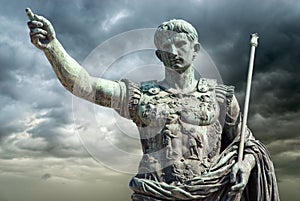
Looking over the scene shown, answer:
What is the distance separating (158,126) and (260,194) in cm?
195

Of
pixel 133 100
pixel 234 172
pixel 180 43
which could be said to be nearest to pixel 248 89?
pixel 180 43

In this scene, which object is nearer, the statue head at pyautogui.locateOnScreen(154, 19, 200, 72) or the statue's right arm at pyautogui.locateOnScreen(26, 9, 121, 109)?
the statue's right arm at pyautogui.locateOnScreen(26, 9, 121, 109)

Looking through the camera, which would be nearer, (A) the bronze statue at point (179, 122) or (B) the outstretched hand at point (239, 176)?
(A) the bronze statue at point (179, 122)

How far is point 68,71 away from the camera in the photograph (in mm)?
8266

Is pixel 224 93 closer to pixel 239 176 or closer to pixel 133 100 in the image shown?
pixel 239 176

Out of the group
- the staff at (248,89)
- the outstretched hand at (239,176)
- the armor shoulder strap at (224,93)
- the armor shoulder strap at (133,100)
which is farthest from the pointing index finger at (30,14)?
the outstretched hand at (239,176)

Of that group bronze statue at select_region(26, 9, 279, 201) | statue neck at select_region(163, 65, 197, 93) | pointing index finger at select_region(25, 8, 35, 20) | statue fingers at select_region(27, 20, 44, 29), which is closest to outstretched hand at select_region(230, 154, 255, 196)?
bronze statue at select_region(26, 9, 279, 201)

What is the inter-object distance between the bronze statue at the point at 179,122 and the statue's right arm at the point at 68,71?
13 millimetres

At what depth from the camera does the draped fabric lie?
27.1 ft

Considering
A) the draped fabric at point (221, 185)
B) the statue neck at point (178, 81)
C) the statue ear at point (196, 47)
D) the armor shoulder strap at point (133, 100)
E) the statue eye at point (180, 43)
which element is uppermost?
the statue ear at point (196, 47)

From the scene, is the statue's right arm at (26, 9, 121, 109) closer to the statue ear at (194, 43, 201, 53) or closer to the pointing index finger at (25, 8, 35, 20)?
the pointing index finger at (25, 8, 35, 20)

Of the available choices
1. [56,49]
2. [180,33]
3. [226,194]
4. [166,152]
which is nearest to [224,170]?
[226,194]

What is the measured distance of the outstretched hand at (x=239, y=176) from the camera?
8.48 metres

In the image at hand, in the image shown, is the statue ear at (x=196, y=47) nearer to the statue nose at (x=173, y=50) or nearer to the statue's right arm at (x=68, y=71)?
the statue nose at (x=173, y=50)
